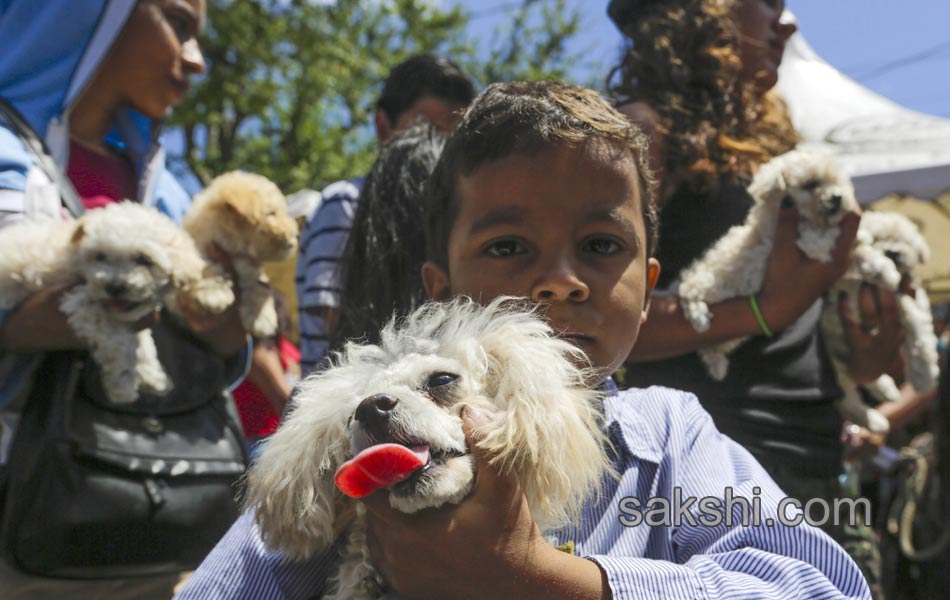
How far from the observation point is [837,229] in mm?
2514

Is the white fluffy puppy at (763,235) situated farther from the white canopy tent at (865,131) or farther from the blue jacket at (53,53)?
the white canopy tent at (865,131)

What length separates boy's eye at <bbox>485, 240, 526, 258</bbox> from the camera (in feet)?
4.76

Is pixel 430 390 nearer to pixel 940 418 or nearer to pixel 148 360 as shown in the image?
pixel 148 360

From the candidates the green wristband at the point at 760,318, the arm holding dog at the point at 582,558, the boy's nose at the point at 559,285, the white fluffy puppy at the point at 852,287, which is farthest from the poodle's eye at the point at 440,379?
the white fluffy puppy at the point at 852,287

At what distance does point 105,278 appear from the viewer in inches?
84.3

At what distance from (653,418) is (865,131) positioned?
6.44 meters

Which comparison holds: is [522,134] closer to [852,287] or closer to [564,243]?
[564,243]

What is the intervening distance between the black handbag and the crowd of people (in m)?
0.02

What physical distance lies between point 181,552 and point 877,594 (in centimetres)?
275

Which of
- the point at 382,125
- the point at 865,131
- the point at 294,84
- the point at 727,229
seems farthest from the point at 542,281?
the point at 294,84

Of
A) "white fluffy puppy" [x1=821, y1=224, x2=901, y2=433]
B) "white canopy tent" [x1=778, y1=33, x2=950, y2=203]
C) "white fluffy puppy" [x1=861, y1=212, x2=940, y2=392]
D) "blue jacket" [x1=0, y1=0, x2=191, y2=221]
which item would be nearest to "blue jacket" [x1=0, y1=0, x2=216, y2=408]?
"blue jacket" [x1=0, y1=0, x2=191, y2=221]

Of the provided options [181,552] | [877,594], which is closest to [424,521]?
[181,552]

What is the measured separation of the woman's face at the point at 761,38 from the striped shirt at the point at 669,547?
1591mm

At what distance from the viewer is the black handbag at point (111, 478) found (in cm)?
195
